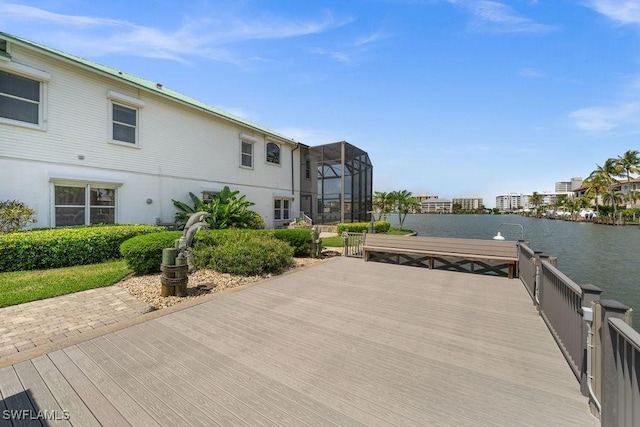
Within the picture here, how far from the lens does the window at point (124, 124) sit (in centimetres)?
1055

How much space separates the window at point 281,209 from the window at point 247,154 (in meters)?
3.31

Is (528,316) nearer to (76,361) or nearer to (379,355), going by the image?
(379,355)

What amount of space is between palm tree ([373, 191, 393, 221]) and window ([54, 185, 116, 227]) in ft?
80.6

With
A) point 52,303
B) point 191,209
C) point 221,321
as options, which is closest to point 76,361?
point 221,321

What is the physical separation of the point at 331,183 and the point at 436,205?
16874 centimetres

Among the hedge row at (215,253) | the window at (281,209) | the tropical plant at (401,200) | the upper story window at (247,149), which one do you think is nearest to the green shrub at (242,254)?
the hedge row at (215,253)

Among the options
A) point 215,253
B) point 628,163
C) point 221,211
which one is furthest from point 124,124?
point 628,163

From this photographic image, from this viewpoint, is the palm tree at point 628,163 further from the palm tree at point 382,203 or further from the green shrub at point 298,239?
the green shrub at point 298,239

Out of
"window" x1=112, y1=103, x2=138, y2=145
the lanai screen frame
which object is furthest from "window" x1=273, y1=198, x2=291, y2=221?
"window" x1=112, y1=103, x2=138, y2=145

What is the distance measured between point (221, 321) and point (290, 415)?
2383 mm

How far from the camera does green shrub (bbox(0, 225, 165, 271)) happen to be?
267 inches

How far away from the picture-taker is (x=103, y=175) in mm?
10125

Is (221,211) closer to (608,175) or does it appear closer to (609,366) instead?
(609,366)

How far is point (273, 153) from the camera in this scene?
1830 centimetres
